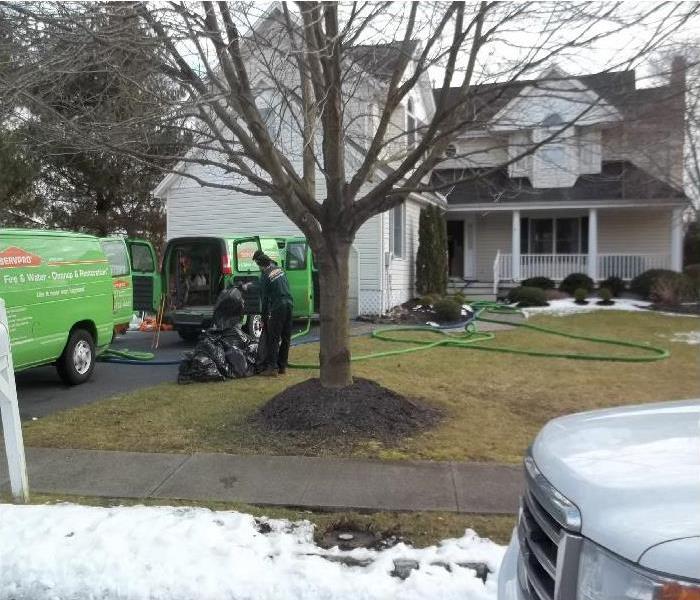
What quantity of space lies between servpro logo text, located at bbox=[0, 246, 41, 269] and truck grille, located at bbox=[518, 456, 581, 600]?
6866 millimetres

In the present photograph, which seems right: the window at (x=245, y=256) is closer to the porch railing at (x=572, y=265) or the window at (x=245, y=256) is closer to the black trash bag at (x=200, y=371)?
the black trash bag at (x=200, y=371)

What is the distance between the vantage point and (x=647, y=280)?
2003cm

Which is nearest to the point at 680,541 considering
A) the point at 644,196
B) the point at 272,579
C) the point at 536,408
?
the point at 272,579

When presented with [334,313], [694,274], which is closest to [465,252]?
[694,274]

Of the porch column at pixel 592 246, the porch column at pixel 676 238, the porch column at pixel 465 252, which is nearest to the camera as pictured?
the porch column at pixel 676 238

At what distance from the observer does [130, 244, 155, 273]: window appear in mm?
13507

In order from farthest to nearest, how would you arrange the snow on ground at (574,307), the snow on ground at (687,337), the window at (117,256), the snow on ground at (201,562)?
the snow on ground at (574,307) → the snow on ground at (687,337) → the window at (117,256) → the snow on ground at (201,562)

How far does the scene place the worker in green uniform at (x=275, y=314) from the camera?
29.0 feet

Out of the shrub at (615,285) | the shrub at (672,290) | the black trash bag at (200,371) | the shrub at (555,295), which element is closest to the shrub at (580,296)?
the shrub at (555,295)

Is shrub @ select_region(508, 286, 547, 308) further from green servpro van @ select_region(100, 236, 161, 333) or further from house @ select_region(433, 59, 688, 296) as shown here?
green servpro van @ select_region(100, 236, 161, 333)

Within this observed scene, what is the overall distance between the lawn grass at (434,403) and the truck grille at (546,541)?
3.28 m

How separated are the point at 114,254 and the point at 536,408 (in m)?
8.19

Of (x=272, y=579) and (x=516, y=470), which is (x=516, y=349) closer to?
(x=516, y=470)

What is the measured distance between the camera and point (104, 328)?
9641mm
